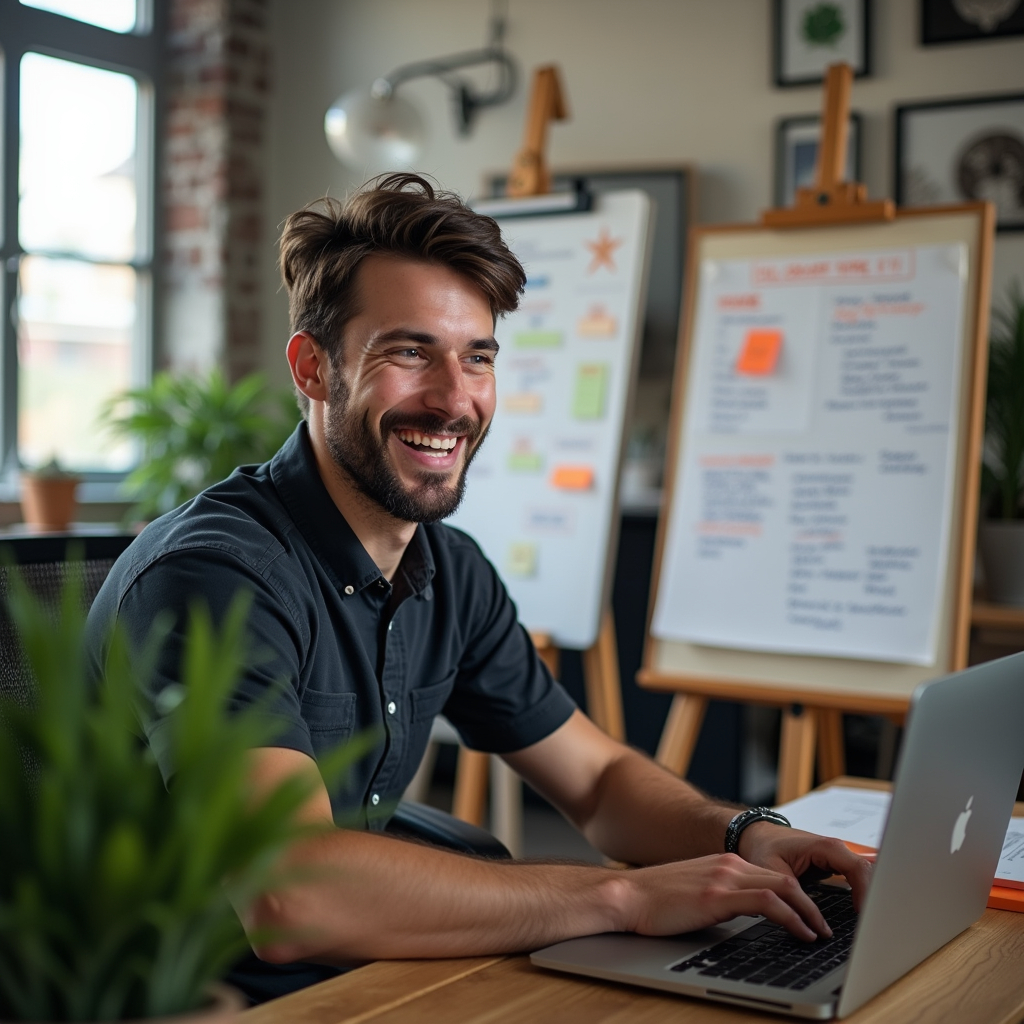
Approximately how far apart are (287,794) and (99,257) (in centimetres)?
407

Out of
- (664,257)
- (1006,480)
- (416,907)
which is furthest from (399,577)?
(664,257)

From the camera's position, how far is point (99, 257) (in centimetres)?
427

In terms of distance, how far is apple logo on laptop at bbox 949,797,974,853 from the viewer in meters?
0.96

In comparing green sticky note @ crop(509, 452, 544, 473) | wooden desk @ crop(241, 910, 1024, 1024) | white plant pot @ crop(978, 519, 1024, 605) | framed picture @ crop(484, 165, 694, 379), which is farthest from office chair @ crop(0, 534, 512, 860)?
framed picture @ crop(484, 165, 694, 379)

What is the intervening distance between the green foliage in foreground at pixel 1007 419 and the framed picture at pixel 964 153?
0.57 meters

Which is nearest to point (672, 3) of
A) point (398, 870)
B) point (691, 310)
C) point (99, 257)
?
point (691, 310)

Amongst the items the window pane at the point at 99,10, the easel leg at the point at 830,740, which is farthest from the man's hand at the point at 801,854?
the window pane at the point at 99,10

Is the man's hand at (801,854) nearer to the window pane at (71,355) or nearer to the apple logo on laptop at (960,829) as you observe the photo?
the apple logo on laptop at (960,829)

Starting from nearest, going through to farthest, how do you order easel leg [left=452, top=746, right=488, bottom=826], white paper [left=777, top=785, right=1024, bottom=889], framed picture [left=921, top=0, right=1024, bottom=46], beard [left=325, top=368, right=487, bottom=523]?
white paper [left=777, top=785, right=1024, bottom=889]
beard [left=325, top=368, right=487, bottom=523]
easel leg [left=452, top=746, right=488, bottom=826]
framed picture [left=921, top=0, right=1024, bottom=46]

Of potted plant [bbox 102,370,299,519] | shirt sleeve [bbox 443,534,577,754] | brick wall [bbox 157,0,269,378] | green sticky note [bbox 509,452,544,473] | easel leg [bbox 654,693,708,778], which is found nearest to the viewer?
shirt sleeve [bbox 443,534,577,754]

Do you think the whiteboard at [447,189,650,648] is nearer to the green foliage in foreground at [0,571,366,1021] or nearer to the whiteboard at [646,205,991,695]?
the whiteboard at [646,205,991,695]

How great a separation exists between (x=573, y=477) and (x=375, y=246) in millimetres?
1387

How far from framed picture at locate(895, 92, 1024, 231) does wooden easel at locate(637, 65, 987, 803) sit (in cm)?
107

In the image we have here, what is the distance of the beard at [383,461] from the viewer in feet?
4.84
